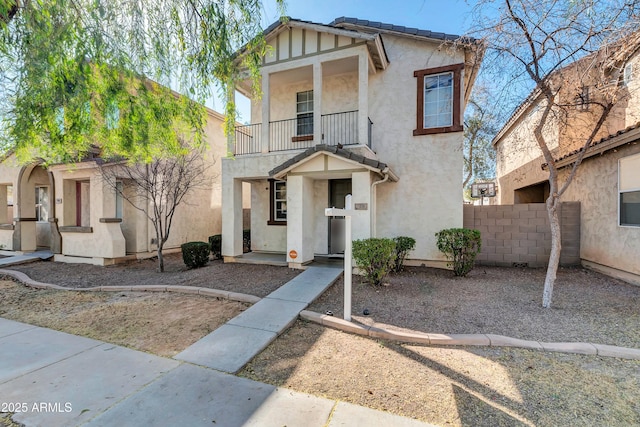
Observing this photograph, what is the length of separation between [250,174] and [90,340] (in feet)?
20.8

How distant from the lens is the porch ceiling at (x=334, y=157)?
7664 mm

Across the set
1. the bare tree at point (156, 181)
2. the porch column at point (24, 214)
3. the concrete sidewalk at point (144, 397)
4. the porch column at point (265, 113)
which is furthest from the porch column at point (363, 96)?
the porch column at point (24, 214)

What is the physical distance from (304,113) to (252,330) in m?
8.50

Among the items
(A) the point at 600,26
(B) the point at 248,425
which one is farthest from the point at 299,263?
(A) the point at 600,26

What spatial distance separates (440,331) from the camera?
4531mm

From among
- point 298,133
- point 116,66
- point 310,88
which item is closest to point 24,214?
point 116,66

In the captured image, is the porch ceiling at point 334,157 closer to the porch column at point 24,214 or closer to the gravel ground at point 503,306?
the gravel ground at point 503,306

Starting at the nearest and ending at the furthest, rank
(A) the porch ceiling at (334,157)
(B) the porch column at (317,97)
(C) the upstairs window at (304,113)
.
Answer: (A) the porch ceiling at (334,157), (B) the porch column at (317,97), (C) the upstairs window at (304,113)

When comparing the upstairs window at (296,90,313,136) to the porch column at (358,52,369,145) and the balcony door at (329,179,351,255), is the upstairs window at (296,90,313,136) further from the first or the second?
the porch column at (358,52,369,145)

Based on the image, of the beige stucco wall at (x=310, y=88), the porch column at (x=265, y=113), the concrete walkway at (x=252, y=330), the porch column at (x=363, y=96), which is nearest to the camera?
the concrete walkway at (x=252, y=330)

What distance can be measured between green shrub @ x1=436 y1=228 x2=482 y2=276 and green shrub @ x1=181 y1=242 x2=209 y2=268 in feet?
24.3

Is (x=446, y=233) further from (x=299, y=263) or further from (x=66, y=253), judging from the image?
(x=66, y=253)

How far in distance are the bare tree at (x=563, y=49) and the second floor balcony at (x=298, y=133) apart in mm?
4679

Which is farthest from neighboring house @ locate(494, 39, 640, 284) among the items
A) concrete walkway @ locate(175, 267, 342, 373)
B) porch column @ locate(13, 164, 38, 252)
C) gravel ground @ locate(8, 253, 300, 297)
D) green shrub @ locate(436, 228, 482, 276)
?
porch column @ locate(13, 164, 38, 252)
